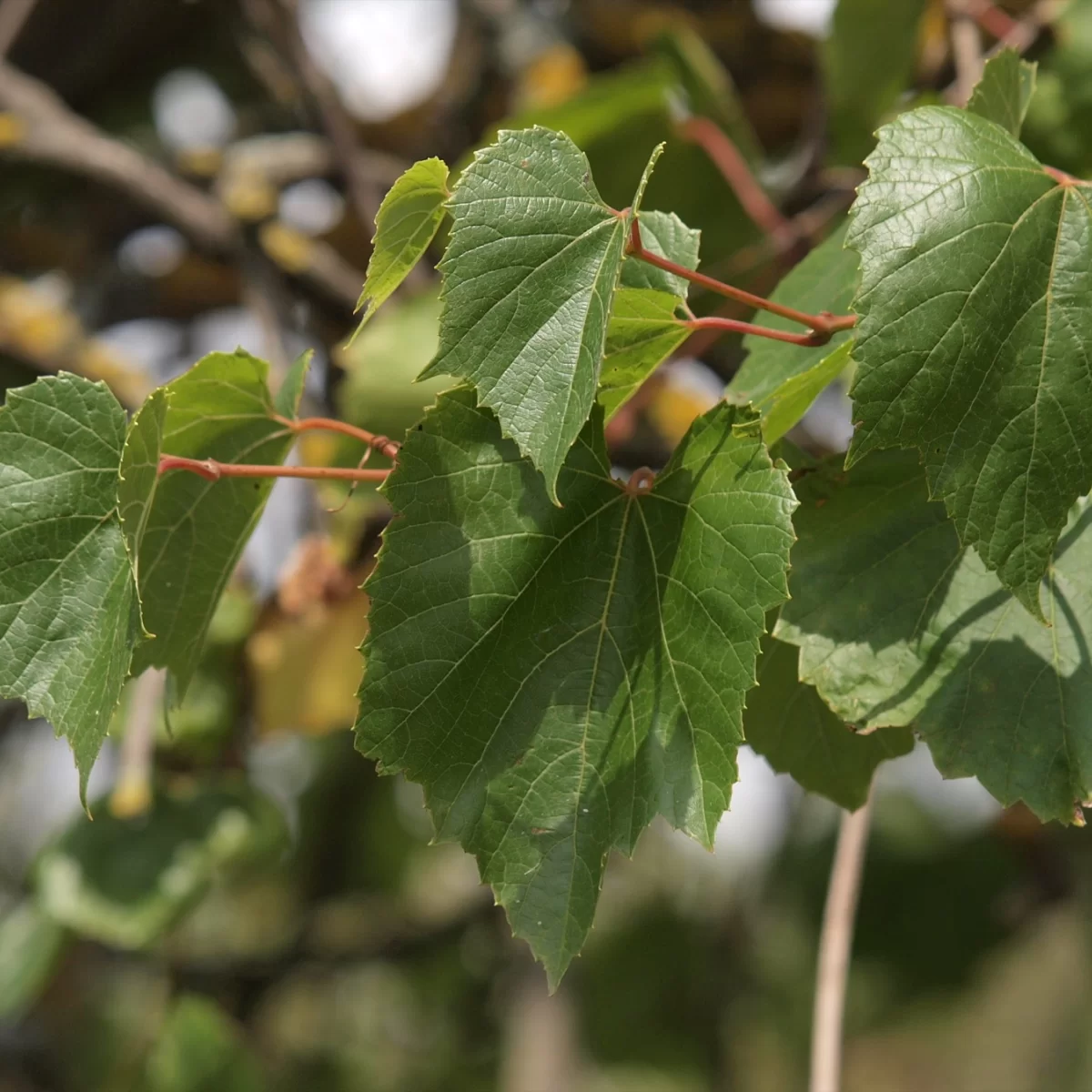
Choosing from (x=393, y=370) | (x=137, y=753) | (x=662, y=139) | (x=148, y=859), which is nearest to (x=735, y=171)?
(x=662, y=139)

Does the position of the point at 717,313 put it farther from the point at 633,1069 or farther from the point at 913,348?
the point at 633,1069

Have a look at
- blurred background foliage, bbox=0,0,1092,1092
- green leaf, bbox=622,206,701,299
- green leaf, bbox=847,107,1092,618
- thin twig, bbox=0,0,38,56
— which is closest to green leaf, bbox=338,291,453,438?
blurred background foliage, bbox=0,0,1092,1092

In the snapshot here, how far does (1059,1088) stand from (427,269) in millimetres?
6931

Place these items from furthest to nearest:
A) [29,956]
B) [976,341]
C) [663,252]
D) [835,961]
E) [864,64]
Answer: [29,956]
[864,64]
[835,961]
[663,252]
[976,341]

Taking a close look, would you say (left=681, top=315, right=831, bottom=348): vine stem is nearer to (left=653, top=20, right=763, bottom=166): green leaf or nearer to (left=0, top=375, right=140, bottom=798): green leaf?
(left=0, top=375, right=140, bottom=798): green leaf

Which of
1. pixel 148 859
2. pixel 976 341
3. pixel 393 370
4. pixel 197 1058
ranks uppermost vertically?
pixel 976 341

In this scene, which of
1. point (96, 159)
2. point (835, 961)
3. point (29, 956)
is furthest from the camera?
point (96, 159)

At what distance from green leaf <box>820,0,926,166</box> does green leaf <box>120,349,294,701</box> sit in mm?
799

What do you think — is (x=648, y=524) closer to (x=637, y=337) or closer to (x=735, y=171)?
(x=637, y=337)

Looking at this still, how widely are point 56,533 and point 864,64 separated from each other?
99cm

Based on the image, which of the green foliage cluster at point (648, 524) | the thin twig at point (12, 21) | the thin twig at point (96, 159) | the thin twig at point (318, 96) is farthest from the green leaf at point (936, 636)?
the thin twig at point (12, 21)

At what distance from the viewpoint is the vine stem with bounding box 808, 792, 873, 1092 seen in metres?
0.81

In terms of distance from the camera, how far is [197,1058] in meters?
1.64

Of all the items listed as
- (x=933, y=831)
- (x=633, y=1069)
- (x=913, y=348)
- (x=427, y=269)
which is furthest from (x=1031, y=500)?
(x=633, y=1069)
